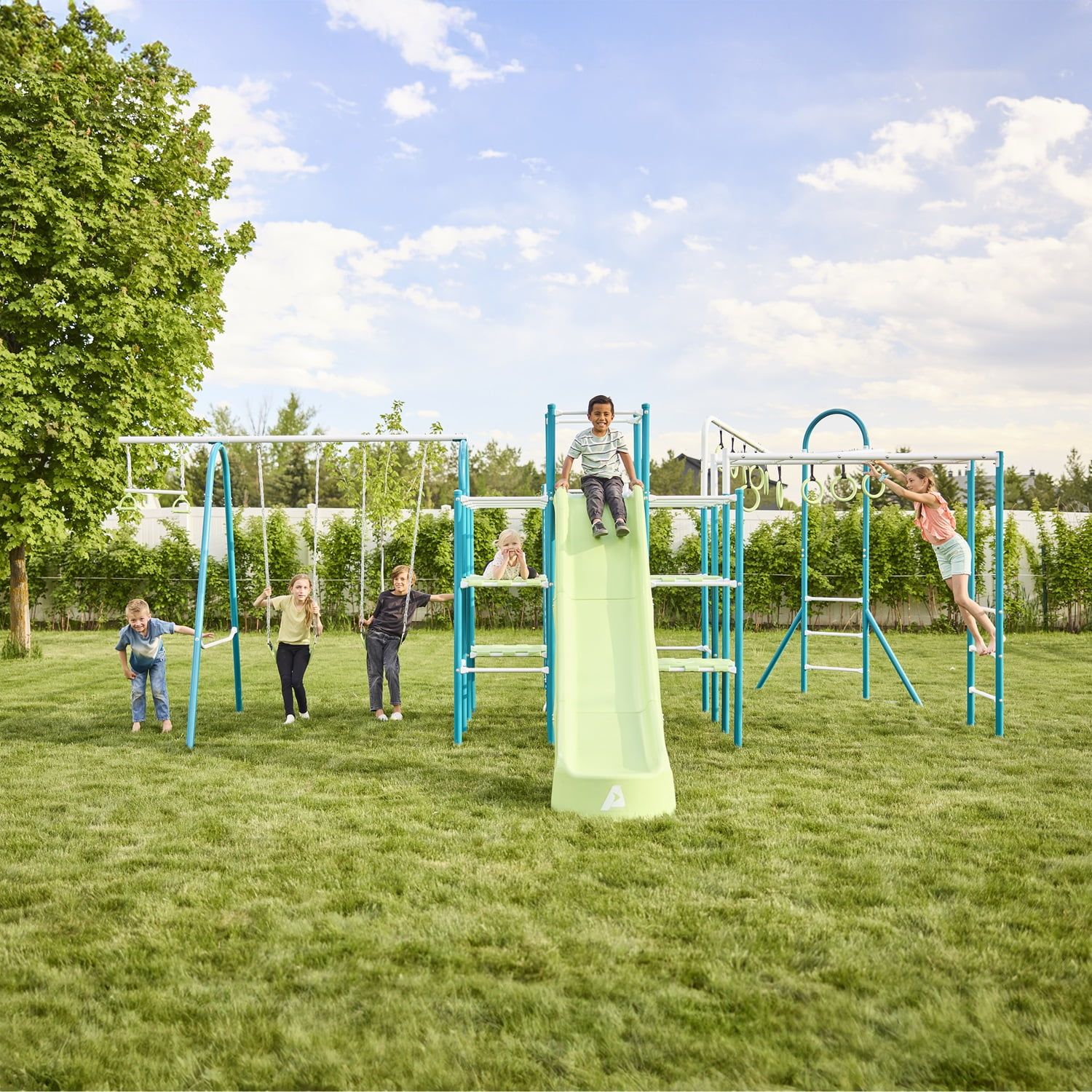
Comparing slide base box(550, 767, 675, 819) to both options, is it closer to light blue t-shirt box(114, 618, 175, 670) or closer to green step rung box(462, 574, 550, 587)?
green step rung box(462, 574, 550, 587)

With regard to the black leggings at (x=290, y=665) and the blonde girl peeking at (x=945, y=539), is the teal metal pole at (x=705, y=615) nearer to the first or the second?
the blonde girl peeking at (x=945, y=539)

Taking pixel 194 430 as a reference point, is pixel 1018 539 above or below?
below

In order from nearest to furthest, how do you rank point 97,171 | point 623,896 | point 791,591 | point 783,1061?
point 783,1061, point 623,896, point 97,171, point 791,591

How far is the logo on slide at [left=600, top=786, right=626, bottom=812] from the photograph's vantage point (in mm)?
5297

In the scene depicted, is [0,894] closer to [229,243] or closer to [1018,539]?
[229,243]

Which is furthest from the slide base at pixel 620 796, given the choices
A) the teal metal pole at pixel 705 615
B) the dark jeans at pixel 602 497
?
the teal metal pole at pixel 705 615

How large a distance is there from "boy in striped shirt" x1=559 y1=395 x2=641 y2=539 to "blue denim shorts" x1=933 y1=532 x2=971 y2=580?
2.97 meters

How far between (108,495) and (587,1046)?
12.9 metres

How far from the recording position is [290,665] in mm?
8453

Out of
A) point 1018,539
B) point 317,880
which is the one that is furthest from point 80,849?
point 1018,539

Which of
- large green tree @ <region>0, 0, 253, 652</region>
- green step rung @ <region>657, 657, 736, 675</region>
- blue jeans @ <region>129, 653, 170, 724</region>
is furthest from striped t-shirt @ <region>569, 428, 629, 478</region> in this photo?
large green tree @ <region>0, 0, 253, 652</region>

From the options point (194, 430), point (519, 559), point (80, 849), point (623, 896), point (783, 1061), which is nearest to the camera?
point (783, 1061)

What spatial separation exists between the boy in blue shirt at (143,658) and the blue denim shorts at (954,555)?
6.47 m

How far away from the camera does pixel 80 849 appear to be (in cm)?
484
